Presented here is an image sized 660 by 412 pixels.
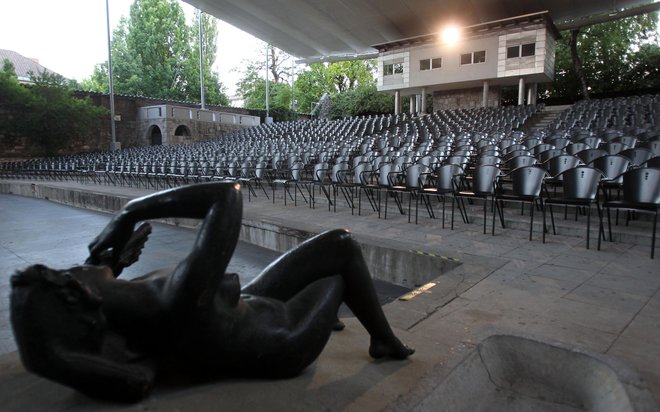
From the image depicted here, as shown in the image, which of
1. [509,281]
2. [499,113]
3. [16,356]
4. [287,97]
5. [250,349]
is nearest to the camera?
[250,349]

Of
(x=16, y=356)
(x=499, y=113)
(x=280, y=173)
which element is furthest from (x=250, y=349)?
(x=499, y=113)

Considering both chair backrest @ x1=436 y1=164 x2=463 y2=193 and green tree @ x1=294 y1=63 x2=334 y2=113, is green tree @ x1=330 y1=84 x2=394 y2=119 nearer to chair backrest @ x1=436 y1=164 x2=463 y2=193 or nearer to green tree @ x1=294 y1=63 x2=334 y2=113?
green tree @ x1=294 y1=63 x2=334 y2=113

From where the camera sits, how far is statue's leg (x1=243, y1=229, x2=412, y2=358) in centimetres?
181

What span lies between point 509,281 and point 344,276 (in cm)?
232

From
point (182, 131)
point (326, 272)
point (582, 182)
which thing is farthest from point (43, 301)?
point (182, 131)

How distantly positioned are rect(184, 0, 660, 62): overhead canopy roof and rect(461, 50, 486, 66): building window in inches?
94.4

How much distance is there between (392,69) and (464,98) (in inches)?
220

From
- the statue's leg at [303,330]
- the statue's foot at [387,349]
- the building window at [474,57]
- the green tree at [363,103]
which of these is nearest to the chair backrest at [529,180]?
the statue's foot at [387,349]

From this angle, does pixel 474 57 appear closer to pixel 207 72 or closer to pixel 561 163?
pixel 561 163

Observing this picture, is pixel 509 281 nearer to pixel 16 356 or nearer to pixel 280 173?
pixel 16 356

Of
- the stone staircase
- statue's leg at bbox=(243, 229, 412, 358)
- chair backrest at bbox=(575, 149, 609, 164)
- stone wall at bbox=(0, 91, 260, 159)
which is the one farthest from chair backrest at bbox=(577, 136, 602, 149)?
stone wall at bbox=(0, 91, 260, 159)

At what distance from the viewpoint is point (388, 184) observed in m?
7.25

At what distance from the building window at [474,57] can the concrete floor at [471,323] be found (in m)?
24.2

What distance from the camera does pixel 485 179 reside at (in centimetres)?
601
